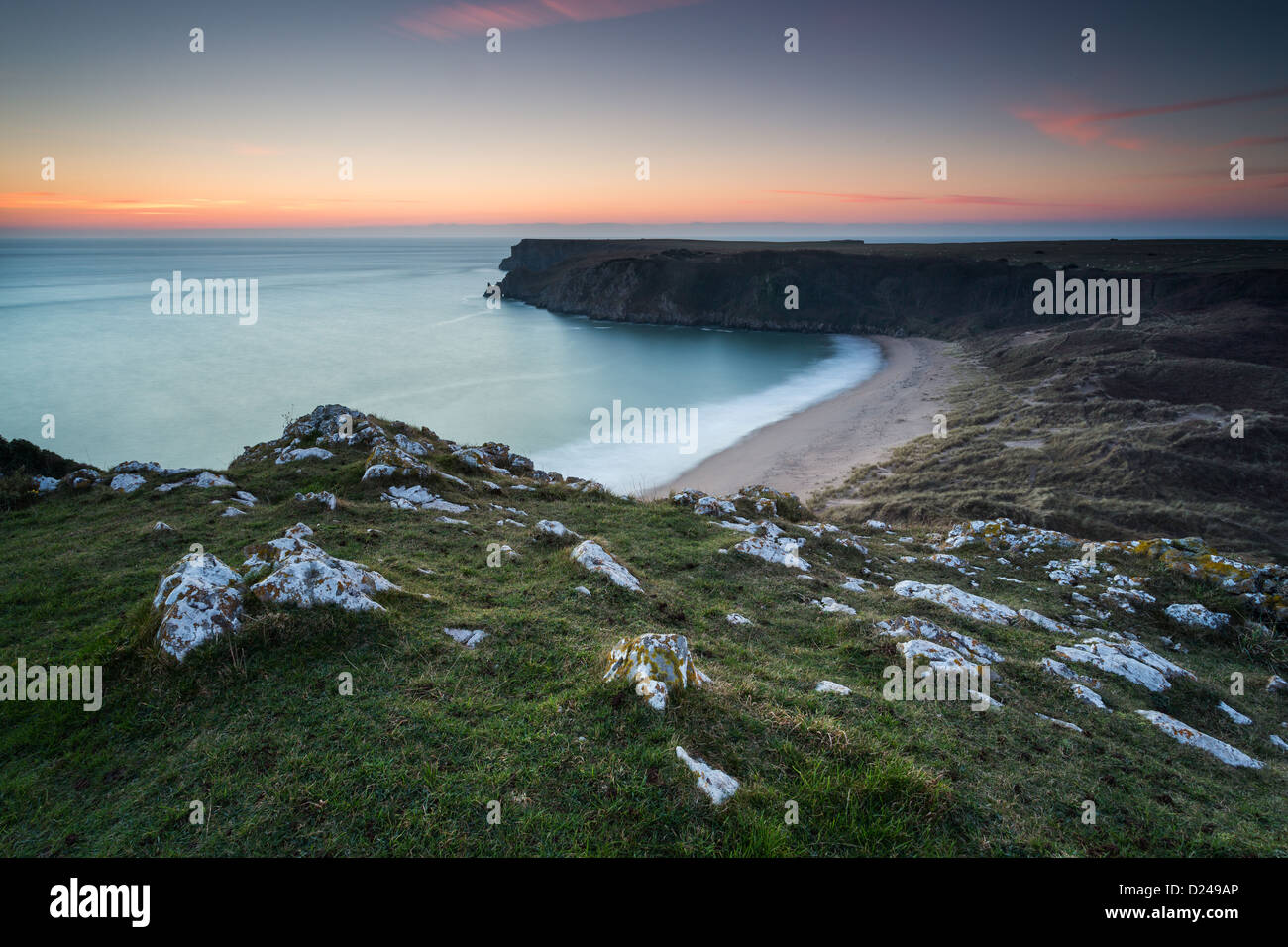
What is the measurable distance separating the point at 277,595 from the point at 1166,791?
954 cm

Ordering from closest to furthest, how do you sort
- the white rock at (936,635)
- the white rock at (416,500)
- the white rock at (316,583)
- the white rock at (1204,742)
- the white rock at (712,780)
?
the white rock at (712,780), the white rock at (316,583), the white rock at (1204,742), the white rock at (936,635), the white rock at (416,500)

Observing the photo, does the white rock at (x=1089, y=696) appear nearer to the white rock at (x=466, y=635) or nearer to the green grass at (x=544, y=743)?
the green grass at (x=544, y=743)

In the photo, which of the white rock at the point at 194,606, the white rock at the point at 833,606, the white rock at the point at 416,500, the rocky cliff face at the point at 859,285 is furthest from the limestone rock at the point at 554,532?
the rocky cliff face at the point at 859,285

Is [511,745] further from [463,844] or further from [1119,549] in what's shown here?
[1119,549]

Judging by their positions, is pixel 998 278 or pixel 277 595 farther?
pixel 998 278

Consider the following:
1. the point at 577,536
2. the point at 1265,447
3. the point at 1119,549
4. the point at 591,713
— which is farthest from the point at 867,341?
the point at 591,713

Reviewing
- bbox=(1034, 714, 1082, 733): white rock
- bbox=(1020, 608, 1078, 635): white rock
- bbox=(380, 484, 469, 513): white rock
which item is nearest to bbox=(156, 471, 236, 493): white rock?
bbox=(380, 484, 469, 513): white rock

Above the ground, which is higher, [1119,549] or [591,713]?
[591,713]

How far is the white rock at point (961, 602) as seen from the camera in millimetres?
9883

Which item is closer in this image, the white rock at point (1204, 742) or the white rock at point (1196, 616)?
the white rock at point (1204, 742)

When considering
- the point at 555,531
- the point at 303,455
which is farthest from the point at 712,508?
the point at 303,455

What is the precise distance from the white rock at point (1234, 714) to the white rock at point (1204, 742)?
97 cm
